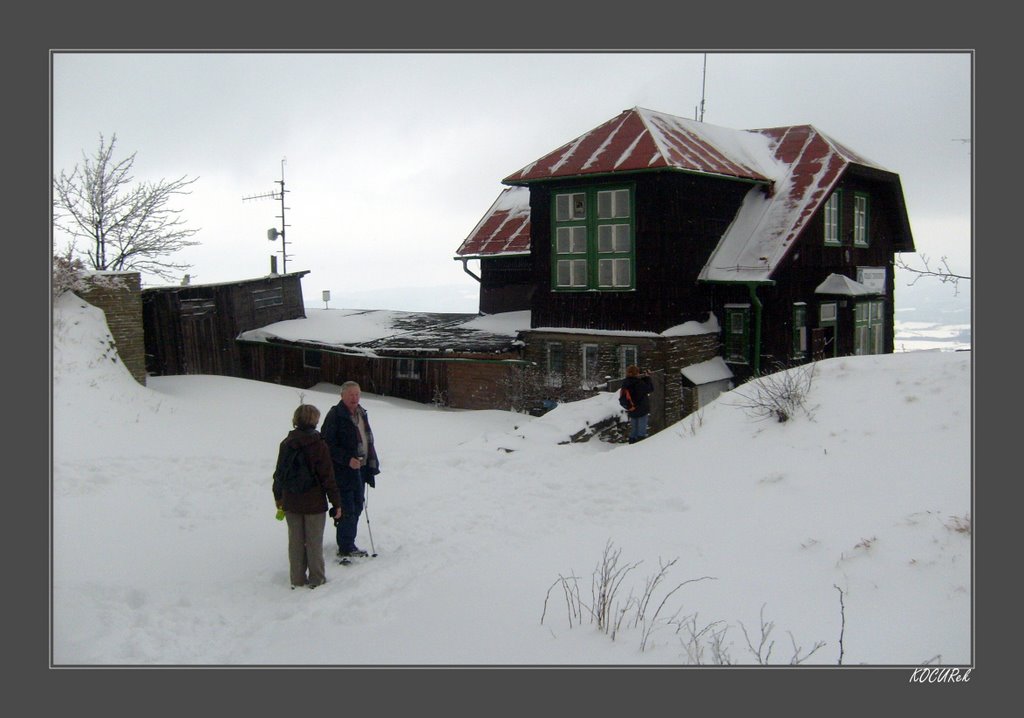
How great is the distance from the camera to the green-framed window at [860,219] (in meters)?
20.1

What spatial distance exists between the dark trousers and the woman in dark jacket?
2.17ft

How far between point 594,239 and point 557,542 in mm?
10772

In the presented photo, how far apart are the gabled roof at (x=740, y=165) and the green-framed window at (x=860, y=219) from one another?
27.1 inches

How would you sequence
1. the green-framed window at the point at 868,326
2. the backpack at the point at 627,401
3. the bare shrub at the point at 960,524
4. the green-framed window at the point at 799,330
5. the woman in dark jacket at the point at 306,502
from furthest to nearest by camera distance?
1. the green-framed window at the point at 868,326
2. the green-framed window at the point at 799,330
3. the backpack at the point at 627,401
4. the woman in dark jacket at the point at 306,502
5. the bare shrub at the point at 960,524

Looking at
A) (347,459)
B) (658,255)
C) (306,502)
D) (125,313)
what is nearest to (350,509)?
(347,459)

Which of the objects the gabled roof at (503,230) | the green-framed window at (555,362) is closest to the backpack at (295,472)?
the green-framed window at (555,362)

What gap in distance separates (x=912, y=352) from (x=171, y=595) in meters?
10.0

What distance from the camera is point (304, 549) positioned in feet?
24.0

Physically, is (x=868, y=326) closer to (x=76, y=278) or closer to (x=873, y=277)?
(x=873, y=277)

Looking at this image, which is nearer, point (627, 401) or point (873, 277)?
point (627, 401)

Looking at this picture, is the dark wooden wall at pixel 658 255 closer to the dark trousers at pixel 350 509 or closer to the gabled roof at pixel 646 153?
the gabled roof at pixel 646 153

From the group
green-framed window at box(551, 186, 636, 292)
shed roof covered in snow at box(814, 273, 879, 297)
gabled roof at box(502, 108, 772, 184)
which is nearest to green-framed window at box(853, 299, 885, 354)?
shed roof covered in snow at box(814, 273, 879, 297)

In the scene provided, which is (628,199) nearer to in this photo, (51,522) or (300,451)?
(300,451)
